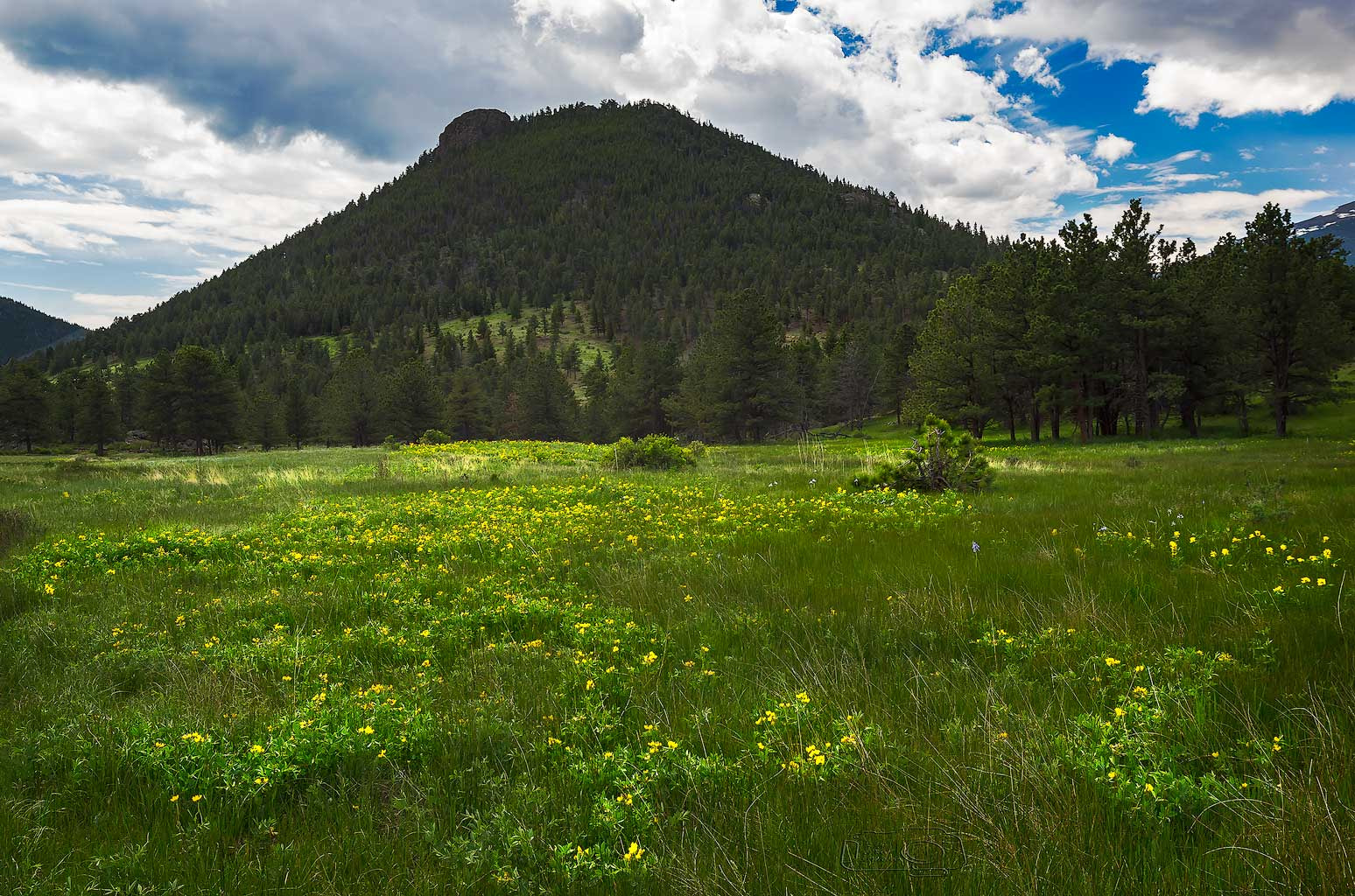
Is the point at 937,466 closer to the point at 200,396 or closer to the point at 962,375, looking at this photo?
A: the point at 962,375

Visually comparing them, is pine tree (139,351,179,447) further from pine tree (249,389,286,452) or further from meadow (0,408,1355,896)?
meadow (0,408,1355,896)

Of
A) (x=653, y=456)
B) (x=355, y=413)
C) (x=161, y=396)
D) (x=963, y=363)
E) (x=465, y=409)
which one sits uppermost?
(x=161, y=396)

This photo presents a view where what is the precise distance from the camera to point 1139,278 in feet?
122

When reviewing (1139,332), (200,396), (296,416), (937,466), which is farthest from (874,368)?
(200,396)

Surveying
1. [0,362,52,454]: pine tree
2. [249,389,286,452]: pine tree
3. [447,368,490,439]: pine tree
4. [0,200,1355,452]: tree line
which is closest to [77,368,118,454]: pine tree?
[0,200,1355,452]: tree line

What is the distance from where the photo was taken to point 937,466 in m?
12.3

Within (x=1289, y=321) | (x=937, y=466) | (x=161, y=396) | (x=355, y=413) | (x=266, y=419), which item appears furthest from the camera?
(x=266, y=419)

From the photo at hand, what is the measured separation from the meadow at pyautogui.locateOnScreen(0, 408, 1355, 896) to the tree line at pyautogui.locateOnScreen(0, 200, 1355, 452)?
38874 mm

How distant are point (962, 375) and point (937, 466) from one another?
3855 centimetres

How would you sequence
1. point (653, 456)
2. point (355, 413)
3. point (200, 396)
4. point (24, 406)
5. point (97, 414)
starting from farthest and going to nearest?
point (355, 413) < point (97, 414) < point (24, 406) < point (200, 396) < point (653, 456)

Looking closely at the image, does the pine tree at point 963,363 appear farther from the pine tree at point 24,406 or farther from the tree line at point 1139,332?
the pine tree at point 24,406

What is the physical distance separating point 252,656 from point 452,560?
10.6ft

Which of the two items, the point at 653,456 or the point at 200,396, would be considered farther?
the point at 200,396

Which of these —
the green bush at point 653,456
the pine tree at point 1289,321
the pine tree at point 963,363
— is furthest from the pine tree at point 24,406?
the pine tree at point 1289,321
